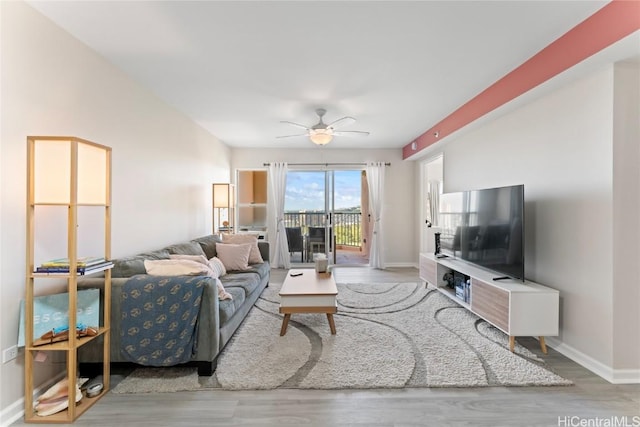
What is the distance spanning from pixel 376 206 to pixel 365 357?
161 inches

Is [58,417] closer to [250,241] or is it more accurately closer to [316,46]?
[250,241]

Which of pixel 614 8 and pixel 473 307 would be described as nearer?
pixel 614 8

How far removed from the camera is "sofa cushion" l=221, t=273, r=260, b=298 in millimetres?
3184

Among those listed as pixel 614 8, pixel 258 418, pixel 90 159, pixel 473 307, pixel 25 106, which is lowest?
pixel 258 418

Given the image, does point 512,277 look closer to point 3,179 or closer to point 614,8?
point 614,8

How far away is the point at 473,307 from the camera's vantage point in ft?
10.2

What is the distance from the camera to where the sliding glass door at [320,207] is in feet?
21.2

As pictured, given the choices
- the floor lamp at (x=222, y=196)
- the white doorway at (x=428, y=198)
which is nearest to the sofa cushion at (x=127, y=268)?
the floor lamp at (x=222, y=196)

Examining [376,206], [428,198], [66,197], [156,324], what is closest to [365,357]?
[156,324]

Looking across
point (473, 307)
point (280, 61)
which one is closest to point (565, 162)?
point (473, 307)

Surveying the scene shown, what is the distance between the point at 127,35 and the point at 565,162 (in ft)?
12.0

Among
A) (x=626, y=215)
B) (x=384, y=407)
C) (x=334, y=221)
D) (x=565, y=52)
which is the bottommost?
(x=384, y=407)

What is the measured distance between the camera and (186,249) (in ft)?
11.7

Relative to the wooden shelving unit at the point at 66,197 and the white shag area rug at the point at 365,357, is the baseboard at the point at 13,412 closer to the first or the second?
the wooden shelving unit at the point at 66,197
